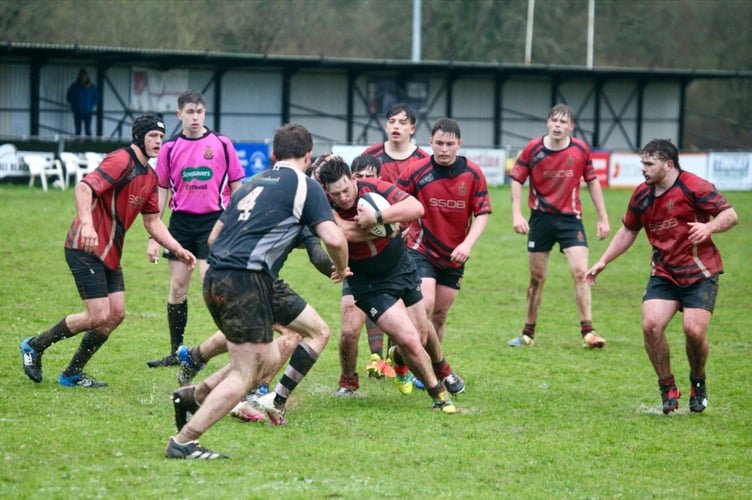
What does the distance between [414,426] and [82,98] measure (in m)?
26.0

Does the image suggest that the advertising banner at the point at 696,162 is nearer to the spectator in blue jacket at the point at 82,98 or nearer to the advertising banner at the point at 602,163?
the advertising banner at the point at 602,163

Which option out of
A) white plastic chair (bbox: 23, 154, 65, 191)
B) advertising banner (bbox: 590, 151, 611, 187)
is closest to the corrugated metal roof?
white plastic chair (bbox: 23, 154, 65, 191)

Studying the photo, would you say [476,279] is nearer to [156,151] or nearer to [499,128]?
[156,151]

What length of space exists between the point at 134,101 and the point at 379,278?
27467 millimetres

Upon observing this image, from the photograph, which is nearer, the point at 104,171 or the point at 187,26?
the point at 104,171

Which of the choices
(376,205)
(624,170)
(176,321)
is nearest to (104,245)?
(176,321)

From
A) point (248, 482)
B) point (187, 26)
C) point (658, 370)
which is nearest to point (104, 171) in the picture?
point (248, 482)

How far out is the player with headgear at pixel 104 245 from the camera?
7855 mm

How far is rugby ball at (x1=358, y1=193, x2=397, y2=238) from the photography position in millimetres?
7246

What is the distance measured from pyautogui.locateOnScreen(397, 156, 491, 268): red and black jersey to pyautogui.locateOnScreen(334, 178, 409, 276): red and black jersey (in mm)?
1109

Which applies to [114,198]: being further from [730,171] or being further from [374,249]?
[730,171]

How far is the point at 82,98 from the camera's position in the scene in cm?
3106

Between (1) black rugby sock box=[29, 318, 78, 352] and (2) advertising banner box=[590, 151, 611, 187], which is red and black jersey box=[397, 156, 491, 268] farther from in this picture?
(2) advertising banner box=[590, 151, 611, 187]

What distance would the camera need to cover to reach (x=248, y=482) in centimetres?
566
